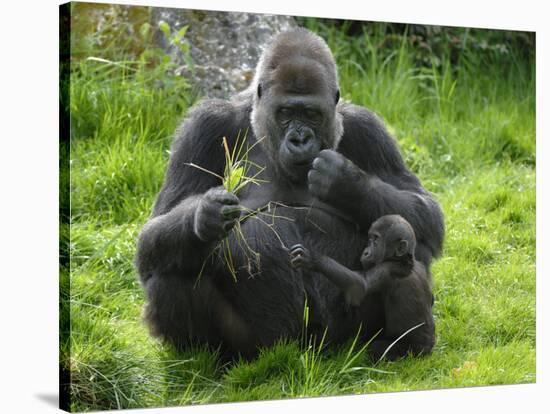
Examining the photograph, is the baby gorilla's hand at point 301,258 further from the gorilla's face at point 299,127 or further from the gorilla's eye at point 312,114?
the gorilla's eye at point 312,114

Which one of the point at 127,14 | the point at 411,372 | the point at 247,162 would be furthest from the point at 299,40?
the point at 411,372

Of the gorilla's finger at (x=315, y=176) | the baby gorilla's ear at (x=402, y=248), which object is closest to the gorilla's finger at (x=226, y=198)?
the gorilla's finger at (x=315, y=176)

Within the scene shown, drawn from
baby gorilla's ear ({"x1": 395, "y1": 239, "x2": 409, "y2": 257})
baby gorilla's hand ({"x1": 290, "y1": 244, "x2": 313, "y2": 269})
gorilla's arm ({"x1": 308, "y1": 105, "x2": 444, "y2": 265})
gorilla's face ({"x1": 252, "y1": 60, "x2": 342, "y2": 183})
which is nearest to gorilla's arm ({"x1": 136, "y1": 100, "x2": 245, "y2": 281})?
gorilla's face ({"x1": 252, "y1": 60, "x2": 342, "y2": 183})

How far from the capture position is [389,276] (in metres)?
4.46

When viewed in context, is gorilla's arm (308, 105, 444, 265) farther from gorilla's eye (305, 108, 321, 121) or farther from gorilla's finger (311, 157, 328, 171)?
gorilla's eye (305, 108, 321, 121)

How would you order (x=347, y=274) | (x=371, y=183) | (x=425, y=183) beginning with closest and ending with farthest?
1. (x=347, y=274)
2. (x=371, y=183)
3. (x=425, y=183)

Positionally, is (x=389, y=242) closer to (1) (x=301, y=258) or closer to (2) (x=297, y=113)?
(1) (x=301, y=258)

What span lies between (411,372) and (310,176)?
1.06 metres

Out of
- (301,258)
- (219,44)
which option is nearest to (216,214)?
(301,258)

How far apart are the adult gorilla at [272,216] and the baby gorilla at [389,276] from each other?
7 centimetres

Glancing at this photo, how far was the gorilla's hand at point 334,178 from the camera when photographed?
14.5 ft

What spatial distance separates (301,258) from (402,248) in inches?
18.6

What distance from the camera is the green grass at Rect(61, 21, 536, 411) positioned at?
172 inches
